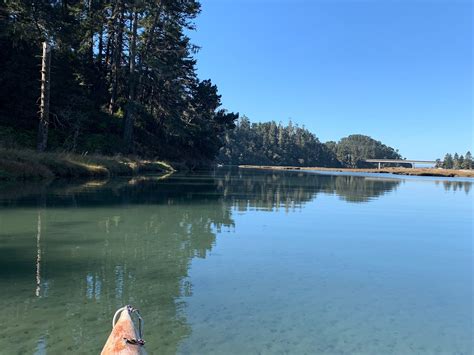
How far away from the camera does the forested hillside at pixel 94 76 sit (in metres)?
23.2

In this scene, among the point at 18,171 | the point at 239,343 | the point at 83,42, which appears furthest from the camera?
the point at 83,42

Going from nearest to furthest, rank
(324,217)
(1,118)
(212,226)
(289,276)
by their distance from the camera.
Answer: (289,276) < (212,226) < (324,217) < (1,118)

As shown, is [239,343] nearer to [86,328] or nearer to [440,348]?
[86,328]

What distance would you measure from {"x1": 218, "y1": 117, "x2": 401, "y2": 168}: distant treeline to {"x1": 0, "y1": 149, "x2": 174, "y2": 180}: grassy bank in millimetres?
123708

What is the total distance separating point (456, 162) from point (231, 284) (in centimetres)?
18131

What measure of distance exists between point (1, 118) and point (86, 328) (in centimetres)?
2643

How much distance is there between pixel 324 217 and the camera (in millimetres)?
11539

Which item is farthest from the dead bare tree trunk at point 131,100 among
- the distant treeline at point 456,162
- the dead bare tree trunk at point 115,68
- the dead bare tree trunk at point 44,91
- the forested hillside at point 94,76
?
the distant treeline at point 456,162

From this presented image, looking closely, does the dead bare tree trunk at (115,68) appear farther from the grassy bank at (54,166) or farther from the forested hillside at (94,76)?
the grassy bank at (54,166)

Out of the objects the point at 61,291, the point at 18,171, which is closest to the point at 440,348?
the point at 61,291

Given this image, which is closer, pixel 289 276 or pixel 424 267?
pixel 289 276

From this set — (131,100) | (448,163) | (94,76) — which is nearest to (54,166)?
(131,100)

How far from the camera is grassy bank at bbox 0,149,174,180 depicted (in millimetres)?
16359

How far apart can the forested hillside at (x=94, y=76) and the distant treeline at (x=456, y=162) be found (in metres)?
140
